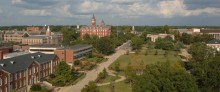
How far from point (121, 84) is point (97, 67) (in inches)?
595

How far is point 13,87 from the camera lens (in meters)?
35.1

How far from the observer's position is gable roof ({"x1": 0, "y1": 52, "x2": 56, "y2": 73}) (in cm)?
3545

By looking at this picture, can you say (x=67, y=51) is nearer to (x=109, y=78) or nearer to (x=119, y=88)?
(x=109, y=78)

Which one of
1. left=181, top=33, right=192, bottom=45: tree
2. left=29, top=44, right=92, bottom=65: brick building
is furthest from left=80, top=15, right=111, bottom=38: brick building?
left=29, top=44, right=92, bottom=65: brick building

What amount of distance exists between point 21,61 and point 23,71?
2.39 m

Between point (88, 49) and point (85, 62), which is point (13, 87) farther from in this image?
point (88, 49)

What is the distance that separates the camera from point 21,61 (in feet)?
129

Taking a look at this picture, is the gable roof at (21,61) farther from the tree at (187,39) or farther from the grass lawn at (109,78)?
the tree at (187,39)

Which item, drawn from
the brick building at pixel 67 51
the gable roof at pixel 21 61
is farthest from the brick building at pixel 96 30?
the gable roof at pixel 21 61

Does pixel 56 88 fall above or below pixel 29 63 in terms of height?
below

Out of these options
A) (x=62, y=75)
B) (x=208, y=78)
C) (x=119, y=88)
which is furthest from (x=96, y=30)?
(x=208, y=78)

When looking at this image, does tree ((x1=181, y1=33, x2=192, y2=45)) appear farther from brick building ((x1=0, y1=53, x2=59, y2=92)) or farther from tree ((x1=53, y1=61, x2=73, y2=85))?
tree ((x1=53, y1=61, x2=73, y2=85))

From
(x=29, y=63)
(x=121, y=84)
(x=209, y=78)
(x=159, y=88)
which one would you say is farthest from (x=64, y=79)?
(x=209, y=78)

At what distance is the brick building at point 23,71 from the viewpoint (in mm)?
33844
